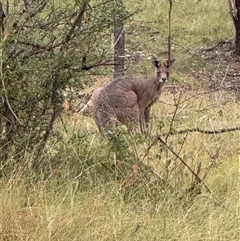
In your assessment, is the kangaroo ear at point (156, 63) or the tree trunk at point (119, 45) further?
the kangaroo ear at point (156, 63)

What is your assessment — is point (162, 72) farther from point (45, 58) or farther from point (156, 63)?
point (45, 58)

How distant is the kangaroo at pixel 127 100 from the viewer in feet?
21.3

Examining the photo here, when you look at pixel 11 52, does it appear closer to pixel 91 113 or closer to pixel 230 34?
pixel 91 113

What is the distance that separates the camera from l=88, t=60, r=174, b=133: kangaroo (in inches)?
256

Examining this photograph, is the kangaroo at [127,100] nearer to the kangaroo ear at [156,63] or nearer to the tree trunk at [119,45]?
the kangaroo ear at [156,63]

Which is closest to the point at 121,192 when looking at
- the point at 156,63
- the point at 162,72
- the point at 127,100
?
the point at 127,100

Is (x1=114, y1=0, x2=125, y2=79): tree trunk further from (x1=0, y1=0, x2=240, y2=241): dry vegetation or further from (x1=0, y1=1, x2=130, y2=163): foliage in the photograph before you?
(x1=0, y1=0, x2=240, y2=241): dry vegetation

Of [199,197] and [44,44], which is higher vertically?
[44,44]

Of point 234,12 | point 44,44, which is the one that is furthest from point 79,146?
point 234,12

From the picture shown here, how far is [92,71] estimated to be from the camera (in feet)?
16.2

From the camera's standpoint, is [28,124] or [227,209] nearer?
[227,209]

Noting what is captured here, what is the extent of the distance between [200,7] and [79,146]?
13180 millimetres

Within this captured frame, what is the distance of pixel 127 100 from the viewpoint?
7738mm

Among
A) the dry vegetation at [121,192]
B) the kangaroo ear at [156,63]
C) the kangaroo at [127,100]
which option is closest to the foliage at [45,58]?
the dry vegetation at [121,192]
